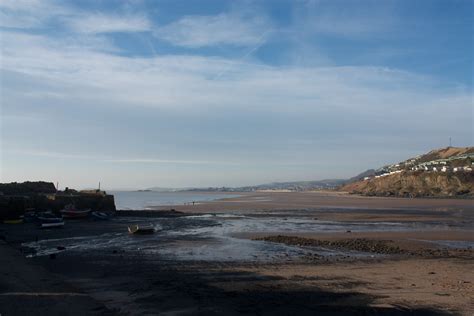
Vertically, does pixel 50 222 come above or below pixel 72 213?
below

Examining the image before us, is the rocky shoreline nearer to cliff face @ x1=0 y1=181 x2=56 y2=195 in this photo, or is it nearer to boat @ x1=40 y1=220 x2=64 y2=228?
boat @ x1=40 y1=220 x2=64 y2=228

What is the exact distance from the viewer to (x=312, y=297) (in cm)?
1405

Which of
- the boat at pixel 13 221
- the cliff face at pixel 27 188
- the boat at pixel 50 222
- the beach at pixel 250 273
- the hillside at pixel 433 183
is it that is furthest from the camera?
the hillside at pixel 433 183

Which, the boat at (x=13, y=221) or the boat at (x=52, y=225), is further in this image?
the boat at (x=13, y=221)

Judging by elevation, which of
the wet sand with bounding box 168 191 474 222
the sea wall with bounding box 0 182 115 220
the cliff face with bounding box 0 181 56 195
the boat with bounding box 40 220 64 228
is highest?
the cliff face with bounding box 0 181 56 195

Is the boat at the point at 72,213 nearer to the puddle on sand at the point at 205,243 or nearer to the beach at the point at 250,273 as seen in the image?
the puddle on sand at the point at 205,243

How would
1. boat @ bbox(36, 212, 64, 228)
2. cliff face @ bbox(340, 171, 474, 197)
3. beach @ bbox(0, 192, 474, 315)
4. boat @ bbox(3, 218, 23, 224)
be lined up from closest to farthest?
beach @ bbox(0, 192, 474, 315)
boat @ bbox(36, 212, 64, 228)
boat @ bbox(3, 218, 23, 224)
cliff face @ bbox(340, 171, 474, 197)

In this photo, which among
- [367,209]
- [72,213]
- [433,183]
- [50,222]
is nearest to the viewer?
[50,222]

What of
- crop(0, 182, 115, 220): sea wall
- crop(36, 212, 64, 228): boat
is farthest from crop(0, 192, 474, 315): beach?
crop(0, 182, 115, 220): sea wall

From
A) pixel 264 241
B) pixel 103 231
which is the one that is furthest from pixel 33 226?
pixel 264 241

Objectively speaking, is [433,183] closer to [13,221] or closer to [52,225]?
[52,225]

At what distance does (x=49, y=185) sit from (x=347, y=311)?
72.7 m

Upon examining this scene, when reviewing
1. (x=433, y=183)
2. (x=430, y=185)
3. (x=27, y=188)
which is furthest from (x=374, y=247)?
(x=430, y=185)

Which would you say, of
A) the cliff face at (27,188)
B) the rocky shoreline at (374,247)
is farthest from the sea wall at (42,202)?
the rocky shoreline at (374,247)
